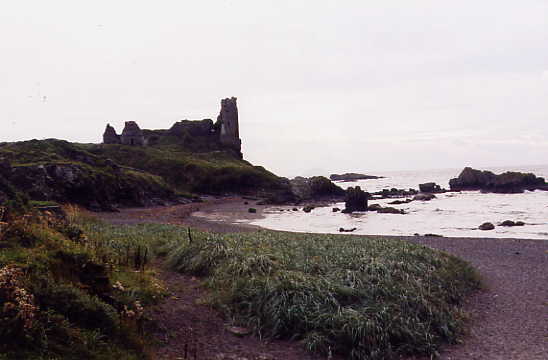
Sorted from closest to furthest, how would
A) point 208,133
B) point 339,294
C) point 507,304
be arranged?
point 339,294 < point 507,304 < point 208,133

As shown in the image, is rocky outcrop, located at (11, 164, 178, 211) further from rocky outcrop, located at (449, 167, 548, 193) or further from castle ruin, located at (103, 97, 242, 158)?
castle ruin, located at (103, 97, 242, 158)

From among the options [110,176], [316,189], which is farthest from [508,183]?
[110,176]

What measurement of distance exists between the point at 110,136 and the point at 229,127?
37753 millimetres

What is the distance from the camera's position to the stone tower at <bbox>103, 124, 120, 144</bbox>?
107 meters

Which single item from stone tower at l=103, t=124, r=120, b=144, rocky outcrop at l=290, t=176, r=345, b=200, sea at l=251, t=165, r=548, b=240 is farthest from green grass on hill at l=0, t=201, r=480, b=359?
stone tower at l=103, t=124, r=120, b=144

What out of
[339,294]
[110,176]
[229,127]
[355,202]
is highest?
[229,127]

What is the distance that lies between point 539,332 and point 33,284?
1208 cm

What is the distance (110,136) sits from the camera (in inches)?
4232

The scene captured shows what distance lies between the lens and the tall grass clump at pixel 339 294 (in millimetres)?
9148

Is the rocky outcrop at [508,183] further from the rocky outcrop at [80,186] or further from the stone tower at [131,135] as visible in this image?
the stone tower at [131,135]

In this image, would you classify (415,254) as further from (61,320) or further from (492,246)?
(61,320)

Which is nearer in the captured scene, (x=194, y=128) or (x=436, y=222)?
(x=436, y=222)

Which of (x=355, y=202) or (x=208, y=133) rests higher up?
(x=208, y=133)

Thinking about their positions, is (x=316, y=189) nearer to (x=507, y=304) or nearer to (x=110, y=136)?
(x=110, y=136)
